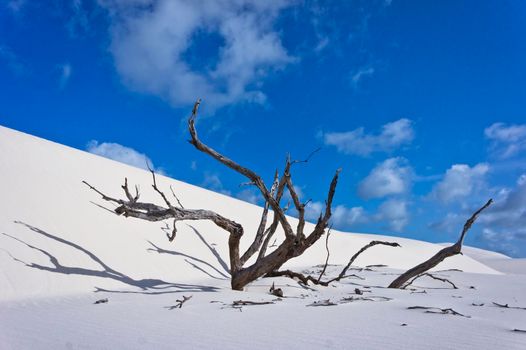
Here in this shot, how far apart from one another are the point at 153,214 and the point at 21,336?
2584 mm

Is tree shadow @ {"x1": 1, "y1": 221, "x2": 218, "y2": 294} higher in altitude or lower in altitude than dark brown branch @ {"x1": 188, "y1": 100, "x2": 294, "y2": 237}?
lower

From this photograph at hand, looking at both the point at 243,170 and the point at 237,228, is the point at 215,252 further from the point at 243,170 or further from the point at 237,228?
the point at 243,170

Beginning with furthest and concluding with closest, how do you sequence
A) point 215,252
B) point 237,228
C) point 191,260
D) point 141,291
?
point 215,252 < point 191,260 < point 237,228 < point 141,291

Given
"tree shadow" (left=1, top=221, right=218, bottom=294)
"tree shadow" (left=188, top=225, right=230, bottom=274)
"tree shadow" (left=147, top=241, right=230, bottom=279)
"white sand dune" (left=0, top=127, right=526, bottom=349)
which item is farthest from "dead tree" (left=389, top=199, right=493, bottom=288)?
"tree shadow" (left=188, top=225, right=230, bottom=274)

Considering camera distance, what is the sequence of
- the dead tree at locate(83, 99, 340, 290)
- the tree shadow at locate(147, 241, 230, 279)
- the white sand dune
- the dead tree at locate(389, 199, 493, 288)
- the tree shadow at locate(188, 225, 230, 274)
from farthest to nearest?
the tree shadow at locate(188, 225, 230, 274)
the tree shadow at locate(147, 241, 230, 279)
the dead tree at locate(389, 199, 493, 288)
the dead tree at locate(83, 99, 340, 290)
the white sand dune

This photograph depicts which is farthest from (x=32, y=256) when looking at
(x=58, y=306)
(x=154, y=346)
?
(x=154, y=346)

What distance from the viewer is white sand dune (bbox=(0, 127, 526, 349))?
2.67 metres

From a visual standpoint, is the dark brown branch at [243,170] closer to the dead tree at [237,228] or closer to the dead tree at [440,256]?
the dead tree at [237,228]

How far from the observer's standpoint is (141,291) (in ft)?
17.2

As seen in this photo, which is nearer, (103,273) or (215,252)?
(103,273)

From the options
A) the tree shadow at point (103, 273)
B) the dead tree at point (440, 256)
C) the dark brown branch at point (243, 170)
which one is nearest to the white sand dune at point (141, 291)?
the tree shadow at point (103, 273)

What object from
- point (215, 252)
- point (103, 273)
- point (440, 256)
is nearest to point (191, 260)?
point (215, 252)

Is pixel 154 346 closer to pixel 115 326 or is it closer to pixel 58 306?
pixel 115 326

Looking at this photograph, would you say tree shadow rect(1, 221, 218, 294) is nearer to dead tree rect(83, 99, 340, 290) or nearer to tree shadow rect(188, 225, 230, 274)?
dead tree rect(83, 99, 340, 290)
